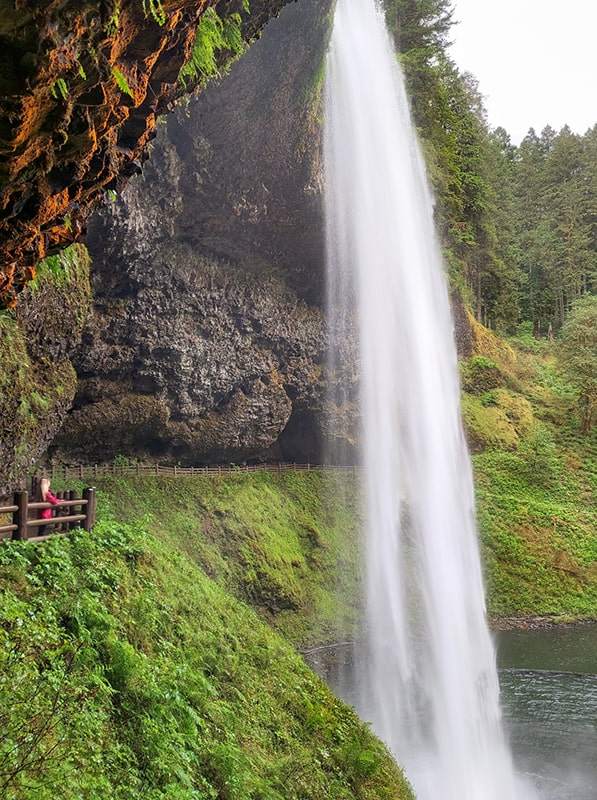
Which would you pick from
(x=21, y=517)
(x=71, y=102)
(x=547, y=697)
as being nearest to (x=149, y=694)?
(x=21, y=517)

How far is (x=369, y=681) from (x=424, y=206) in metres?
20.4

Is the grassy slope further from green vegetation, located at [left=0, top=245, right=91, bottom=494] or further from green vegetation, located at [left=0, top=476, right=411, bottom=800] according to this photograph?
green vegetation, located at [left=0, top=245, right=91, bottom=494]

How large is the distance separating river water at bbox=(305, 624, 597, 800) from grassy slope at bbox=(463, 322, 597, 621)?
2.09 metres

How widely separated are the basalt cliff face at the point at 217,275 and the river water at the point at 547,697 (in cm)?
1029

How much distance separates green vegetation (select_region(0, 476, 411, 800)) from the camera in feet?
17.3

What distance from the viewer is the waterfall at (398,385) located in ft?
62.1

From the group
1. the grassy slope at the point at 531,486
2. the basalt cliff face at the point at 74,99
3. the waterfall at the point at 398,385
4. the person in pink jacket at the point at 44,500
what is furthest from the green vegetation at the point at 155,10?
the grassy slope at the point at 531,486

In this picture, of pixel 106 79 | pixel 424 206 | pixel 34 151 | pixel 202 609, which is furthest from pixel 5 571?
pixel 424 206

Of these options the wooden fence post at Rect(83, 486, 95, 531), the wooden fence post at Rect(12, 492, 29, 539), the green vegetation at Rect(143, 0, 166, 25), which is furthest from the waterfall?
the green vegetation at Rect(143, 0, 166, 25)

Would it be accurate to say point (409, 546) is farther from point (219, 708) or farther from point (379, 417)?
point (219, 708)

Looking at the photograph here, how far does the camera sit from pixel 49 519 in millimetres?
8336

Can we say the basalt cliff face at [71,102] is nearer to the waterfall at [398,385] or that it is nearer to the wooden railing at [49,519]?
the wooden railing at [49,519]

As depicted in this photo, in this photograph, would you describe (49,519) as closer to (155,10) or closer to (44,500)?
(44,500)

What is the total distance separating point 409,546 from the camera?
2438cm
